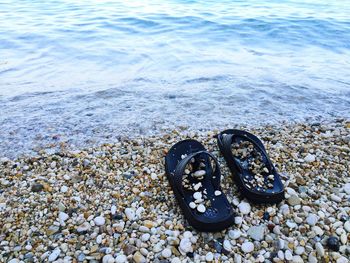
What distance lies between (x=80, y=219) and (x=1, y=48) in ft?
21.9

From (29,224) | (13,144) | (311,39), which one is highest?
(29,224)

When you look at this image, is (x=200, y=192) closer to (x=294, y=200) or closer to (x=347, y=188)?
(x=294, y=200)

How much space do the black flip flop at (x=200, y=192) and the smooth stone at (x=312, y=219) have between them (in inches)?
24.2

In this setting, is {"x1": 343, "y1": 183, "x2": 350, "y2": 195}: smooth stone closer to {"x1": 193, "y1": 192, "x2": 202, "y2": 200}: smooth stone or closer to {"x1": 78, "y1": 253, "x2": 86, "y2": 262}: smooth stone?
{"x1": 193, "y1": 192, "x2": 202, "y2": 200}: smooth stone

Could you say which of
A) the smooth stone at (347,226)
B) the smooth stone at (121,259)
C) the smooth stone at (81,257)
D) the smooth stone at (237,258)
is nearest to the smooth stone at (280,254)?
the smooth stone at (237,258)

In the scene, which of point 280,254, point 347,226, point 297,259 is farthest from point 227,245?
point 347,226

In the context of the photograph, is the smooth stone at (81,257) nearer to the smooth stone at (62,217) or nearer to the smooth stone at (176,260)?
the smooth stone at (62,217)

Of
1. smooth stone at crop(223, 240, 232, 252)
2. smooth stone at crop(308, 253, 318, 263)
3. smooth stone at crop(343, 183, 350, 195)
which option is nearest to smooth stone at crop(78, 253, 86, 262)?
smooth stone at crop(223, 240, 232, 252)

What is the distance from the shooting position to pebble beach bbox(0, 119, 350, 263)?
7.19ft

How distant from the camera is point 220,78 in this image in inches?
231

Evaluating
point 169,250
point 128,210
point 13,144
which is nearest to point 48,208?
point 128,210

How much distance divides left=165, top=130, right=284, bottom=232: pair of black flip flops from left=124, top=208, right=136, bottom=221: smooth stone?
0.40m

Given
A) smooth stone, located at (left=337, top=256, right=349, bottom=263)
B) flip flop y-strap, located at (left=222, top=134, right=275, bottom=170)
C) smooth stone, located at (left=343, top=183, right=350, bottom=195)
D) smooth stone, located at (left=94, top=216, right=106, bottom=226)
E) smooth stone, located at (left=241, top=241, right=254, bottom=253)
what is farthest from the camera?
flip flop y-strap, located at (left=222, top=134, right=275, bottom=170)

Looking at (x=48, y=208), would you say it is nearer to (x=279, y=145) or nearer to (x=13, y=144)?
(x=13, y=144)
